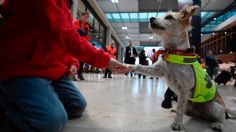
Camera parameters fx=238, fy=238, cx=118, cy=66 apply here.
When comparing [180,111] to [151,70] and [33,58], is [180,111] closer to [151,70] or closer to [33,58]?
[151,70]

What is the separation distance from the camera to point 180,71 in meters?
1.93

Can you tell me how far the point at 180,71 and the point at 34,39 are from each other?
114 cm

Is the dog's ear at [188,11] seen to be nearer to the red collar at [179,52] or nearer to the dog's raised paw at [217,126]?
the red collar at [179,52]

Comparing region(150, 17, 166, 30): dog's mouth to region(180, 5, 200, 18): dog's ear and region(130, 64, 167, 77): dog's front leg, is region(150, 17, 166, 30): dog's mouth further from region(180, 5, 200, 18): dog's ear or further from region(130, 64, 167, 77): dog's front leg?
region(130, 64, 167, 77): dog's front leg

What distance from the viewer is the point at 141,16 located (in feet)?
50.8

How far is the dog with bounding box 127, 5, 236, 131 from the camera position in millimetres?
1934

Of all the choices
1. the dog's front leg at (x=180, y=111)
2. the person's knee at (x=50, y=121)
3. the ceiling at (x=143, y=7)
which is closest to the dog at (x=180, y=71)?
the dog's front leg at (x=180, y=111)

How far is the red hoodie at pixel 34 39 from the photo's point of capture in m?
1.54

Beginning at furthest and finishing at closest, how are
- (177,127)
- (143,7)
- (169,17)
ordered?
1. (143,7)
2. (169,17)
3. (177,127)

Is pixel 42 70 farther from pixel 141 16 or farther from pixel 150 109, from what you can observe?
pixel 141 16

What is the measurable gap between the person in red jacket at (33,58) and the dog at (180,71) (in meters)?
0.61

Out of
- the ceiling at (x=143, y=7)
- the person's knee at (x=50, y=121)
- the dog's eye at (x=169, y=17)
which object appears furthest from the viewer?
the ceiling at (x=143, y=7)

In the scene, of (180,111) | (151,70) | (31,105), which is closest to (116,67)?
(151,70)

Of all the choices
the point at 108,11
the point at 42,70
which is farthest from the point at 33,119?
the point at 108,11
